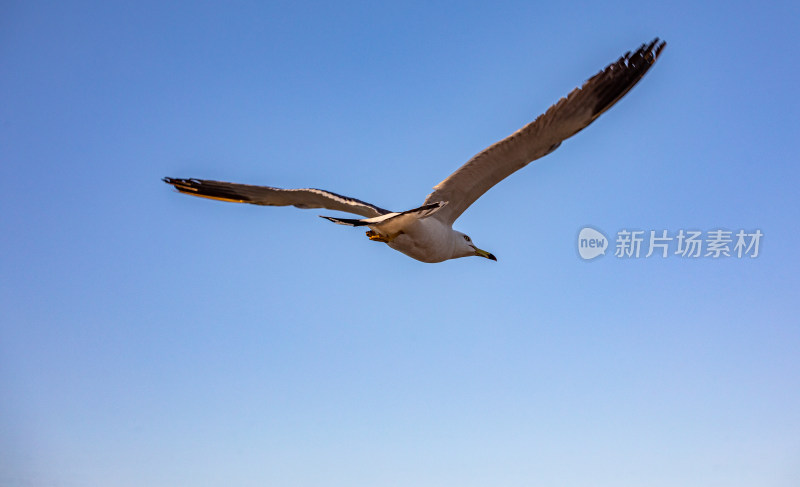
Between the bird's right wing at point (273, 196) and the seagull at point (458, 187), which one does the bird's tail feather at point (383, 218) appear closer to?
the seagull at point (458, 187)

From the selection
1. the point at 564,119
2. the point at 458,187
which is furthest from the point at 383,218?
the point at 564,119

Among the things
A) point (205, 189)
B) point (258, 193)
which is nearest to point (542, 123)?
point (258, 193)

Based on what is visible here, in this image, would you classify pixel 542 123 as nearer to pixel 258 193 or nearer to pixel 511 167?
pixel 511 167

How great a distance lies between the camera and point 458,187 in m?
8.10

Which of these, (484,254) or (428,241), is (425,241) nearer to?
(428,241)

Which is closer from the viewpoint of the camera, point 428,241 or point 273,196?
point 428,241

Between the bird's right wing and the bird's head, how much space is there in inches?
50.2

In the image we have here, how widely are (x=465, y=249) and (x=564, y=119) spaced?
7.68 feet

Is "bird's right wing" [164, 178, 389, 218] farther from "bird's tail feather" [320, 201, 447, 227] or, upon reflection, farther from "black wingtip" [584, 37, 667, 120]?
"black wingtip" [584, 37, 667, 120]

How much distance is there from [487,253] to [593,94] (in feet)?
9.21

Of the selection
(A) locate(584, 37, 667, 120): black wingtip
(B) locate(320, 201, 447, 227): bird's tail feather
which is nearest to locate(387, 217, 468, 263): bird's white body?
(B) locate(320, 201, 447, 227): bird's tail feather

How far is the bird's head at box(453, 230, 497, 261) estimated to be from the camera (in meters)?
8.88

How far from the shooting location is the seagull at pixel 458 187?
7.36 m

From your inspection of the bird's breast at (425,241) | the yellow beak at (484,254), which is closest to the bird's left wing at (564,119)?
the bird's breast at (425,241)
